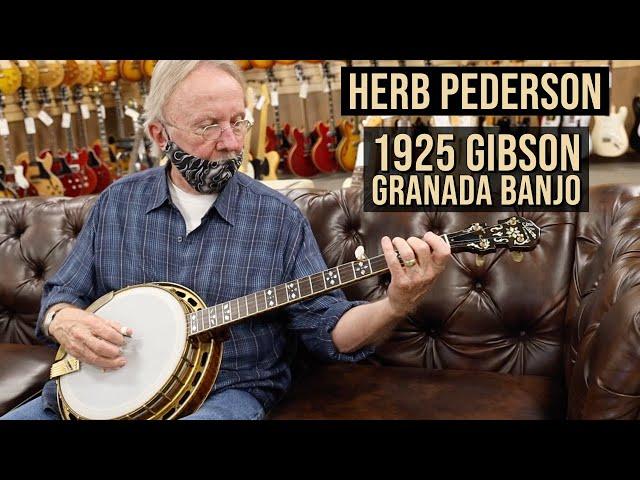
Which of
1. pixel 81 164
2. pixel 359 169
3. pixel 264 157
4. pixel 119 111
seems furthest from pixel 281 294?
pixel 119 111

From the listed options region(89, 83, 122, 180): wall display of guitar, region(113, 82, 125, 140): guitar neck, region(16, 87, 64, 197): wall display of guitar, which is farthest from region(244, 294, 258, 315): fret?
region(113, 82, 125, 140): guitar neck

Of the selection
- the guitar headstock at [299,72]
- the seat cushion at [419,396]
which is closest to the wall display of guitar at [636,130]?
the guitar headstock at [299,72]

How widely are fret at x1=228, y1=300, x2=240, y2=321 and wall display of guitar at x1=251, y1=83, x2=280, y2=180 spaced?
371cm

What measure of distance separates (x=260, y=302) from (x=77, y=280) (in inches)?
20.4

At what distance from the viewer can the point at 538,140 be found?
1.89 metres

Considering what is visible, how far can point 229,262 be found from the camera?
1572 mm

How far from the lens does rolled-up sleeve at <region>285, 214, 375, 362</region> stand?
1.53m

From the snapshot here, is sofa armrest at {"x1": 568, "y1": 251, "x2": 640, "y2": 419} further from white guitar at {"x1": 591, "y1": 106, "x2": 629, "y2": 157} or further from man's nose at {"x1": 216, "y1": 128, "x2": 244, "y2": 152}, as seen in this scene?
white guitar at {"x1": 591, "y1": 106, "x2": 629, "y2": 157}

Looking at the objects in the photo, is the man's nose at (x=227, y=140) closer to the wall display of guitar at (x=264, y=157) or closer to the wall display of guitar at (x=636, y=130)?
the wall display of guitar at (x=264, y=157)

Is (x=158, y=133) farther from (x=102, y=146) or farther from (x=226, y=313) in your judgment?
(x=102, y=146)

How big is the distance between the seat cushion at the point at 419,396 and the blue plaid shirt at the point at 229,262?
9 centimetres

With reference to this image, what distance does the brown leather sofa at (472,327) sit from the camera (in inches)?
60.1

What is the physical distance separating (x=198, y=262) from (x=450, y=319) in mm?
636
